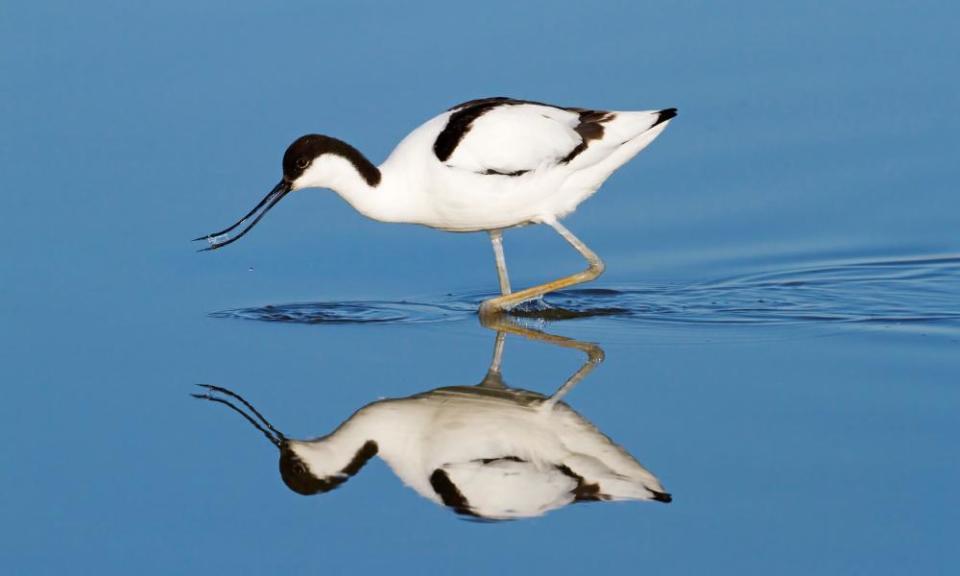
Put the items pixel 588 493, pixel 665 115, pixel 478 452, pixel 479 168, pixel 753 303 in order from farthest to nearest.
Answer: pixel 665 115 < pixel 753 303 < pixel 479 168 < pixel 478 452 < pixel 588 493

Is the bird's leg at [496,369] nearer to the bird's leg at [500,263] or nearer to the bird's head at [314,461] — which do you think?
the bird's leg at [500,263]

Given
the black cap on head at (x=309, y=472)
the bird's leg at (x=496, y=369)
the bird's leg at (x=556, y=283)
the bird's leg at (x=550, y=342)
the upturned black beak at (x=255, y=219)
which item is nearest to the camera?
the black cap on head at (x=309, y=472)

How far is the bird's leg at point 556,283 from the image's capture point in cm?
918

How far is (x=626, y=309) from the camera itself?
9.30 metres

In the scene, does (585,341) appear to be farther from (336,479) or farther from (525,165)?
(336,479)

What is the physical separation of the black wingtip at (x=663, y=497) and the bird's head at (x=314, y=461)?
1254mm

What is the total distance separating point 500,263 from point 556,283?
0.33 m

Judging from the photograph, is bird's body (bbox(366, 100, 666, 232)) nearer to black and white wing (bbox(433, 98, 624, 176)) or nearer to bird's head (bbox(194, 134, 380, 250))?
black and white wing (bbox(433, 98, 624, 176))

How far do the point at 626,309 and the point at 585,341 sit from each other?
0.61 m

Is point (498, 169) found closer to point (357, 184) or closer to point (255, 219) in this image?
point (357, 184)

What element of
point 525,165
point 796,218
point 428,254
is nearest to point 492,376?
point 525,165

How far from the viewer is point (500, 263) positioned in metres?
9.53

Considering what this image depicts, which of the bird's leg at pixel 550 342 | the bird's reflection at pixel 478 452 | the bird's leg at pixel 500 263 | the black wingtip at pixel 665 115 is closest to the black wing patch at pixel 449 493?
the bird's reflection at pixel 478 452

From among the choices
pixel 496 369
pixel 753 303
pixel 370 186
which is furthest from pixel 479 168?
pixel 753 303
